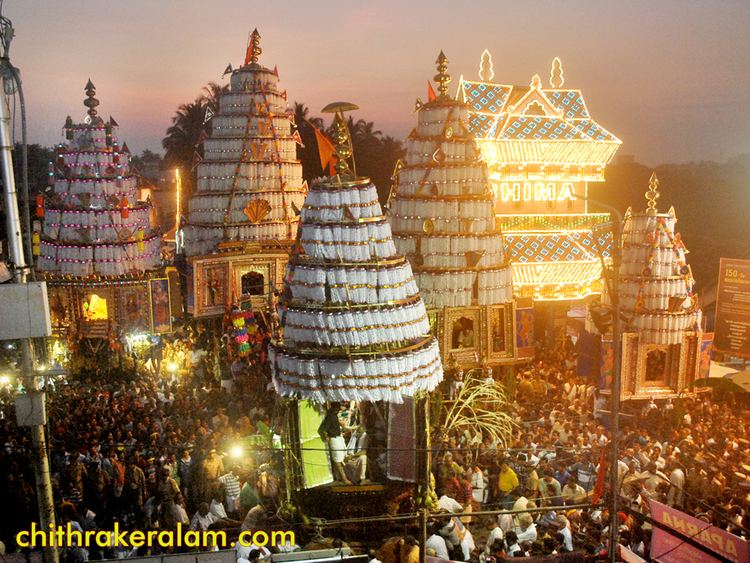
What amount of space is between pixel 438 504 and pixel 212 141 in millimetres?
19968

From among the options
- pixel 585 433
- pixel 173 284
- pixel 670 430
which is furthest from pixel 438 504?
pixel 173 284

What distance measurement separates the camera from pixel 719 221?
44.7 metres

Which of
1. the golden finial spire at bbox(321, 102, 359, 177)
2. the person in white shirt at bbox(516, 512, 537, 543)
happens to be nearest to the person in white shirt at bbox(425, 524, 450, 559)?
the person in white shirt at bbox(516, 512, 537, 543)

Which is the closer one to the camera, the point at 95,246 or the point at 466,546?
the point at 466,546

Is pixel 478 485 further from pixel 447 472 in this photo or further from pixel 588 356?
pixel 588 356

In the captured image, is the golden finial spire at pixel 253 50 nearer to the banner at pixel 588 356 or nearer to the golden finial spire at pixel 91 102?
the golden finial spire at pixel 91 102

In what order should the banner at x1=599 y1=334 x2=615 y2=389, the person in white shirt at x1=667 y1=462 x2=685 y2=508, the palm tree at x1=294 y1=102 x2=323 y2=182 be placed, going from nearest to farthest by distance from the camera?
the person in white shirt at x1=667 y1=462 x2=685 y2=508
the banner at x1=599 y1=334 x2=615 y2=389
the palm tree at x1=294 y1=102 x2=323 y2=182

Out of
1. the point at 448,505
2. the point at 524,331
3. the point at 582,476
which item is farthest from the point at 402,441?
the point at 524,331

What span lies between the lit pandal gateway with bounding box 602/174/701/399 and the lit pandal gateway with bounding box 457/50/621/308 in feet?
21.2

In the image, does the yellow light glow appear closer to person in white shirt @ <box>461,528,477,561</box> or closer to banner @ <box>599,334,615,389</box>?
banner @ <box>599,334,615,389</box>

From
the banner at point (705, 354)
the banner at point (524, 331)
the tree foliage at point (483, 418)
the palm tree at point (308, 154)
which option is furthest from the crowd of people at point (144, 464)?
the palm tree at point (308, 154)

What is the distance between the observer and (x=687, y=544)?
10.0 metres

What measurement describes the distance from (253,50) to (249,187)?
5865 millimetres

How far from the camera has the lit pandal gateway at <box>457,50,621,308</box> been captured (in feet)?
87.2
